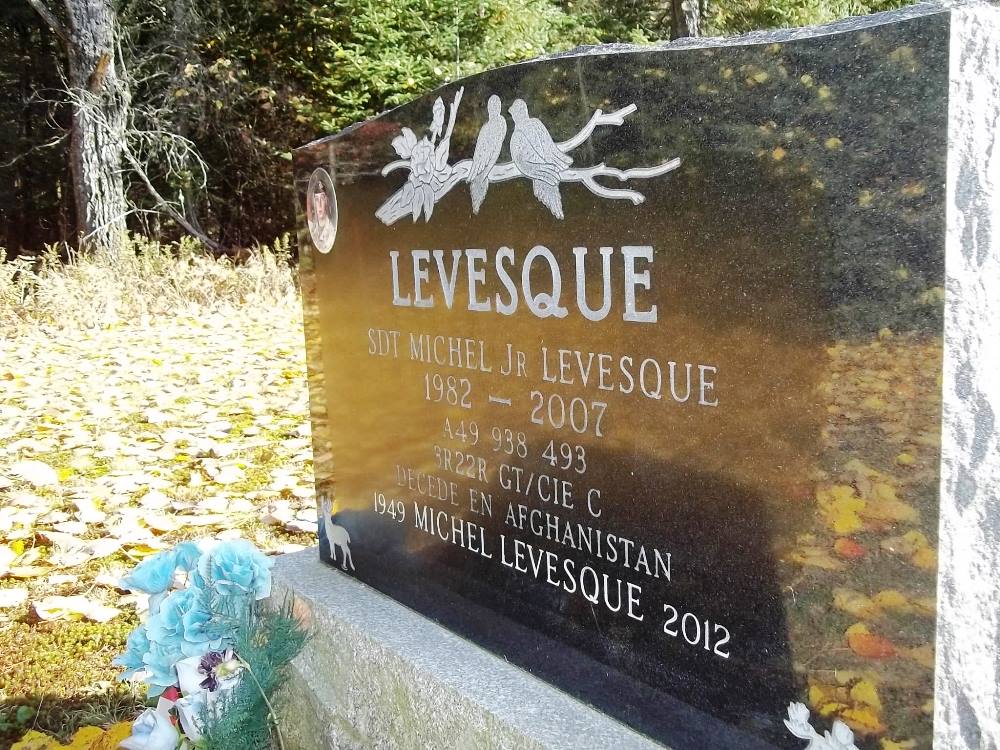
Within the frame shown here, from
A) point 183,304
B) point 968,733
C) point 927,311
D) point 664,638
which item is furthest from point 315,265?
point 183,304

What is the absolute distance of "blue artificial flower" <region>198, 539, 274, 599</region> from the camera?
2.40 meters

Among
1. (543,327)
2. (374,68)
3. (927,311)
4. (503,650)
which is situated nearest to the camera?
(927,311)

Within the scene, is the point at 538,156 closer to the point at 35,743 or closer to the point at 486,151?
the point at 486,151

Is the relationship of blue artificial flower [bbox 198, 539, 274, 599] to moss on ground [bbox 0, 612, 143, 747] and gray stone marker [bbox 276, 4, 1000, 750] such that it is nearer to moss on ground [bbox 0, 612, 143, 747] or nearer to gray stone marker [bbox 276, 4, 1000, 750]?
gray stone marker [bbox 276, 4, 1000, 750]

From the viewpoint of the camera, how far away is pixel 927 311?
1333 millimetres

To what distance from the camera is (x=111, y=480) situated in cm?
438

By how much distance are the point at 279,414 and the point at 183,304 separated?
3.89 meters

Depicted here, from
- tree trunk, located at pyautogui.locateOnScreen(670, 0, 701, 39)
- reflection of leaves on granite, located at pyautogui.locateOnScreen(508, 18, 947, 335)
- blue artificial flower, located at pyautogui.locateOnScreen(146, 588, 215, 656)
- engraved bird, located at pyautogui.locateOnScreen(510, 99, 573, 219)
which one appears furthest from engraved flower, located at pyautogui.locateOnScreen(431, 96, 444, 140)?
tree trunk, located at pyautogui.locateOnScreen(670, 0, 701, 39)

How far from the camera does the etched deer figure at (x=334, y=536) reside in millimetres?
2830

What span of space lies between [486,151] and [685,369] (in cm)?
73

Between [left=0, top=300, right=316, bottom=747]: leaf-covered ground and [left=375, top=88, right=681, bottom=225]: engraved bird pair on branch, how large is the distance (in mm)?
1773

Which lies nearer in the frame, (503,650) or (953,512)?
(953,512)

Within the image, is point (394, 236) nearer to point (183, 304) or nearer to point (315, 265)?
point (315, 265)

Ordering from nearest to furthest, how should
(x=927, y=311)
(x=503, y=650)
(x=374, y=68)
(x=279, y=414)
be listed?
(x=927, y=311) < (x=503, y=650) < (x=279, y=414) < (x=374, y=68)
